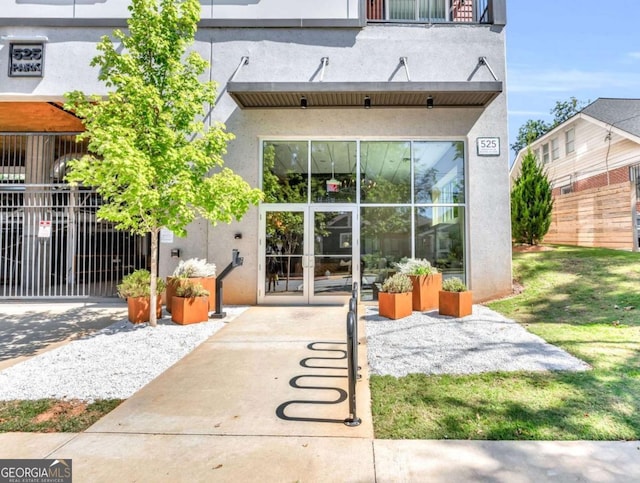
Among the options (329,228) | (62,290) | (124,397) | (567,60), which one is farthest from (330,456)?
(567,60)

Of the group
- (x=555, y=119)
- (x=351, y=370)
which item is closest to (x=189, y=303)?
(x=351, y=370)

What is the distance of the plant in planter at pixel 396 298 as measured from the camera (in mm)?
7273

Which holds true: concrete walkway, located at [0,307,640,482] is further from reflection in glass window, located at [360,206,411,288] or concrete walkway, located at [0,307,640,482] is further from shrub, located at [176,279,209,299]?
reflection in glass window, located at [360,206,411,288]

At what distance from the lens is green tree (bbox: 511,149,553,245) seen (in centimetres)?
1297

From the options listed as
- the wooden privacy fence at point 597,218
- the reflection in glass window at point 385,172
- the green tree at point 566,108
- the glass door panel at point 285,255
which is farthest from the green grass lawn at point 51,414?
the green tree at point 566,108

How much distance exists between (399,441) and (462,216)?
288 inches

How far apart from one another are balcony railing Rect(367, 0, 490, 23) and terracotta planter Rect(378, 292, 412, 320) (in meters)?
7.36

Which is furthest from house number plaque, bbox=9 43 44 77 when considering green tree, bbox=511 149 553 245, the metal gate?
green tree, bbox=511 149 553 245

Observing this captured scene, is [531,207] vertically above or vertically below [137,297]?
above

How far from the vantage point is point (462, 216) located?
9219 millimetres

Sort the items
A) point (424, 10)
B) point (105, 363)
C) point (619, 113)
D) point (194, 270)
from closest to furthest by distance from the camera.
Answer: point (105, 363) → point (194, 270) → point (424, 10) → point (619, 113)

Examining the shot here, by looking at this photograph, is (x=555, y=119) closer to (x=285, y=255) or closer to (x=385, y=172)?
(x=385, y=172)

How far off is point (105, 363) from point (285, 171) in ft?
19.7

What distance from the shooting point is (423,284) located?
7.86 m
